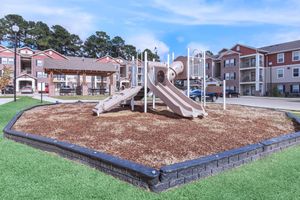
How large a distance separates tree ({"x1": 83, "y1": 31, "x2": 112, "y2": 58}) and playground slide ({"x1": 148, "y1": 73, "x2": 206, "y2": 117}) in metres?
83.1

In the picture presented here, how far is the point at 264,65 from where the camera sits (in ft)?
155

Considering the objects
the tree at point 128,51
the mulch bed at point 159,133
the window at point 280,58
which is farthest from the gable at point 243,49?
the tree at point 128,51

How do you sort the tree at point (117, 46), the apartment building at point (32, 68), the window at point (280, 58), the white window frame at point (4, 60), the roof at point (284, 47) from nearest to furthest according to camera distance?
the roof at point (284, 47) < the window at point (280, 58) < the apartment building at point (32, 68) < the white window frame at point (4, 60) < the tree at point (117, 46)

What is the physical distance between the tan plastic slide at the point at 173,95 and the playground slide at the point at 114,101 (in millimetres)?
821

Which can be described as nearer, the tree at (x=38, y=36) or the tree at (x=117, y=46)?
the tree at (x=38, y=36)

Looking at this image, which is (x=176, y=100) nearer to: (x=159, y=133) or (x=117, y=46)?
(x=159, y=133)

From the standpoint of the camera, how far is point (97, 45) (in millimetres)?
89625

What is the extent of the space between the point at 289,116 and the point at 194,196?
754cm

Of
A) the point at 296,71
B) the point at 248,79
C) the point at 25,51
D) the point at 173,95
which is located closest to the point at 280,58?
the point at 296,71

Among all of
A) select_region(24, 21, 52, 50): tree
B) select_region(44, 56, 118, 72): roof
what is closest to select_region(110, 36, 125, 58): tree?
select_region(24, 21, 52, 50): tree

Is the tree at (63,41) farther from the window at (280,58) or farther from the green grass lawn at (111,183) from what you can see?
the green grass lawn at (111,183)

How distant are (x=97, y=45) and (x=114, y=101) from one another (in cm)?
8410

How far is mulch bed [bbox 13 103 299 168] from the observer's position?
5.02 m

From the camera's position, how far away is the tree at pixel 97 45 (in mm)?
88556
